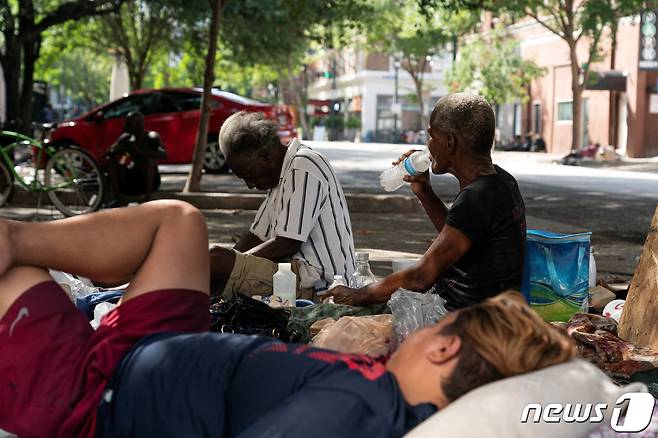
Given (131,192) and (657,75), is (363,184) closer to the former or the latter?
(131,192)

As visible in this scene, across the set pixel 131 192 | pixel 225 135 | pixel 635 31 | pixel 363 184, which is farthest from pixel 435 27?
pixel 225 135

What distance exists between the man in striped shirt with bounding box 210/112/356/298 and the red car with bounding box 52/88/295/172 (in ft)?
48.3

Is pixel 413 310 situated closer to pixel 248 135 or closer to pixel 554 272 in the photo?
pixel 554 272

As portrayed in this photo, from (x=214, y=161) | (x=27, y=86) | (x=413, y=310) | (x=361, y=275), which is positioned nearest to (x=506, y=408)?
(x=413, y=310)

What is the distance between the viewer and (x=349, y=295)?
5.03m

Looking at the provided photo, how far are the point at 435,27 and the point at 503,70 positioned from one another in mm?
5635

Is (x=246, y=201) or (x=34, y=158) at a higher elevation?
(x=34, y=158)

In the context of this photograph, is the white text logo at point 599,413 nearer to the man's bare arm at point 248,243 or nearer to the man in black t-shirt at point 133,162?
the man's bare arm at point 248,243

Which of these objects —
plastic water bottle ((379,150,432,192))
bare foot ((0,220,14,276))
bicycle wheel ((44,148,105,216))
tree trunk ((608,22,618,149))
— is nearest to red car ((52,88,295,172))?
bicycle wheel ((44,148,105,216))

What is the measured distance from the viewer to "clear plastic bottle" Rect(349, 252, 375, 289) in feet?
19.3

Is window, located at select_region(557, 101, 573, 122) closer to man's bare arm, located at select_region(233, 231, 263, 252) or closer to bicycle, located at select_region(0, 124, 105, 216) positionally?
bicycle, located at select_region(0, 124, 105, 216)

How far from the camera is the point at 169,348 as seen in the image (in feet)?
9.83

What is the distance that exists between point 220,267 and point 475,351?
3130 millimetres

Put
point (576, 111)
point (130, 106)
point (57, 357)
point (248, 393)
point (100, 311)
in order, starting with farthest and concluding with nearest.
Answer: point (576, 111), point (130, 106), point (100, 311), point (57, 357), point (248, 393)
